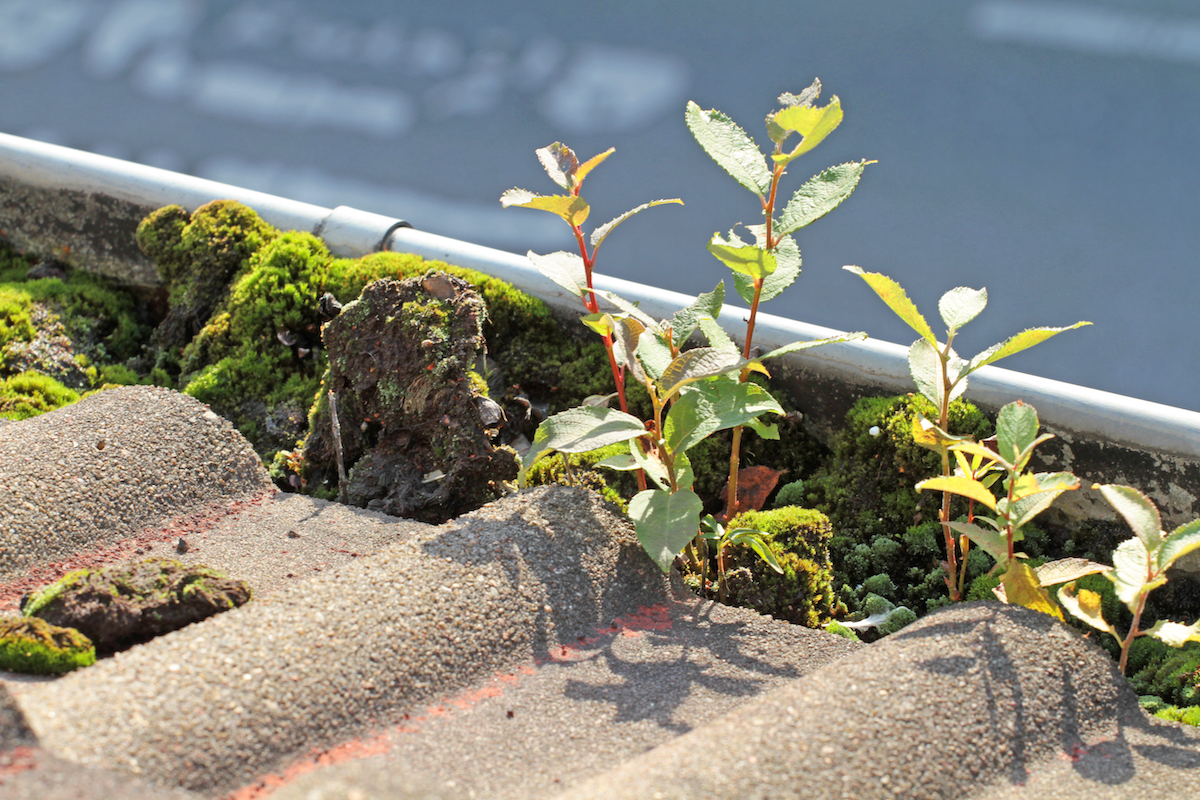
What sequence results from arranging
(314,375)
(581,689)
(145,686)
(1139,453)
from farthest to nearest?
(314,375) < (1139,453) < (581,689) < (145,686)

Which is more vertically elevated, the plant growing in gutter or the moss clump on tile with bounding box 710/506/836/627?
the plant growing in gutter

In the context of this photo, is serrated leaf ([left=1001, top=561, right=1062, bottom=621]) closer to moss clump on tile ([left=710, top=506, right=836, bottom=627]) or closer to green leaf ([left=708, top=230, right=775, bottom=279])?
moss clump on tile ([left=710, top=506, right=836, bottom=627])

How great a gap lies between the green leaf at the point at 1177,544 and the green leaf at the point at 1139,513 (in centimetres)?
1

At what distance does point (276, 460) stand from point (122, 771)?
118cm

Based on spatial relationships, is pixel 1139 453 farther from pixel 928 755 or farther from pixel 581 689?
pixel 581 689

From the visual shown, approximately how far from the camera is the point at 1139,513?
138cm

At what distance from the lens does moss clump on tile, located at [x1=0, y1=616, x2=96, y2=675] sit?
1280 mm

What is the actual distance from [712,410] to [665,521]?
202 mm

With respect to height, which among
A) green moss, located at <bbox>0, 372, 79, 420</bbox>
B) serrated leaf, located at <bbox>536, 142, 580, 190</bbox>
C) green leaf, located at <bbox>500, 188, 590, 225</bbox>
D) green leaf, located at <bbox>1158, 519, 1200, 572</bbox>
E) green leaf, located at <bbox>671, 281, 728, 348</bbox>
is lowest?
green moss, located at <bbox>0, 372, 79, 420</bbox>

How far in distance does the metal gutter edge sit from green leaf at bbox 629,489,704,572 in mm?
644

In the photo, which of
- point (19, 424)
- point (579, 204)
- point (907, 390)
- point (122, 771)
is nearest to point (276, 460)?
point (19, 424)

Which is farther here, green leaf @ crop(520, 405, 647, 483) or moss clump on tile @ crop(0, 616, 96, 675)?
green leaf @ crop(520, 405, 647, 483)

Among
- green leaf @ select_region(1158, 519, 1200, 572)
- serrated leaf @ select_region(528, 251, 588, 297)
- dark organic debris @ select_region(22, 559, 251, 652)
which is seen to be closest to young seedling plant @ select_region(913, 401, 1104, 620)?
green leaf @ select_region(1158, 519, 1200, 572)

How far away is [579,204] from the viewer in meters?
1.67
